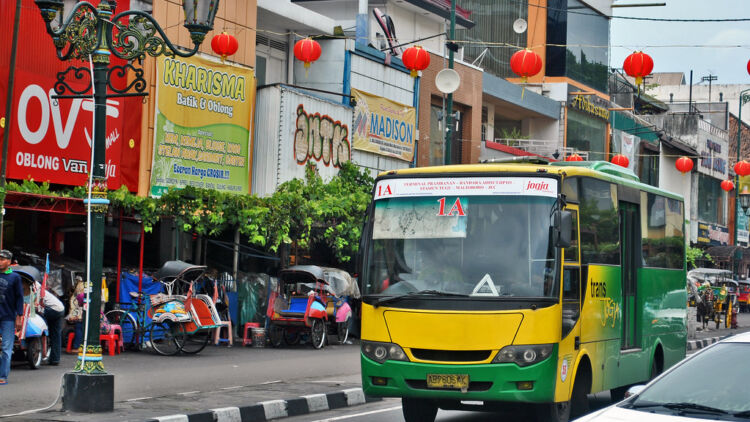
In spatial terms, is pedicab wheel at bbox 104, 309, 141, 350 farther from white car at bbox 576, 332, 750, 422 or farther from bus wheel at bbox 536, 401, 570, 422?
white car at bbox 576, 332, 750, 422

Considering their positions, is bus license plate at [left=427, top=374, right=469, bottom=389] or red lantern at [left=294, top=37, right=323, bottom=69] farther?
red lantern at [left=294, top=37, right=323, bottom=69]

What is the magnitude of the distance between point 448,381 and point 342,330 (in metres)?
14.5

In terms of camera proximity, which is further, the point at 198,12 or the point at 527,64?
the point at 527,64

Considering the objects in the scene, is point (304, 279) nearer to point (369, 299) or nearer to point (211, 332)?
point (211, 332)

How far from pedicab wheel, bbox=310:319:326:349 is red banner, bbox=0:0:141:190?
573 cm

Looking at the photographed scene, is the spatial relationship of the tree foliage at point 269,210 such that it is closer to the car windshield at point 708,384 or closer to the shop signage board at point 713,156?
the car windshield at point 708,384

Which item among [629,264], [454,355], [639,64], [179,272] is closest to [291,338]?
[179,272]

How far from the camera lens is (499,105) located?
43.3 metres

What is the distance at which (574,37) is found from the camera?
4919 centimetres

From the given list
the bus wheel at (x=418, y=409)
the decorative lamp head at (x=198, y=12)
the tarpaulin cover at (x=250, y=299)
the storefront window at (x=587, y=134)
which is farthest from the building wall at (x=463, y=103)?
the bus wheel at (x=418, y=409)

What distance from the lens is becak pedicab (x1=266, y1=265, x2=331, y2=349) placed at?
75.0ft

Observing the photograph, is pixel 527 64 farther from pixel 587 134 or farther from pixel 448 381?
pixel 587 134

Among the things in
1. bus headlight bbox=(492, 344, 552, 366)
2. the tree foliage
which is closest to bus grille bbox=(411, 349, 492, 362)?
bus headlight bbox=(492, 344, 552, 366)

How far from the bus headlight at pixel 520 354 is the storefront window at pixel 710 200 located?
53.8 meters
